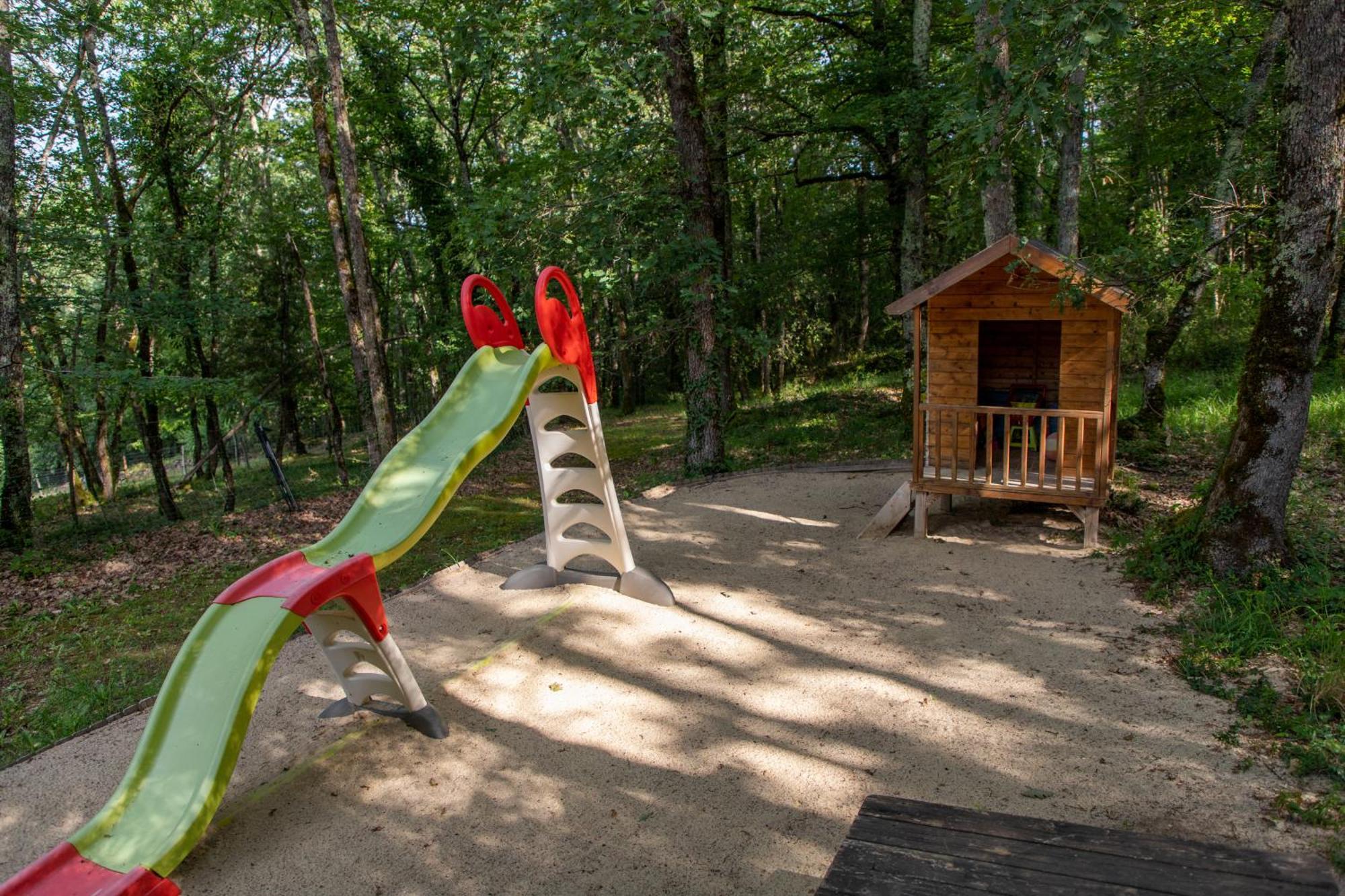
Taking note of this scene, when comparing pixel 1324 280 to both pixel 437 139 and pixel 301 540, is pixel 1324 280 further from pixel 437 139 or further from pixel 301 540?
pixel 437 139

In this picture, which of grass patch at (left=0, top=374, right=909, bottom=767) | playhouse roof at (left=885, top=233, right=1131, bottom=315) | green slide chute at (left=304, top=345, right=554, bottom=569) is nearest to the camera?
green slide chute at (left=304, top=345, right=554, bottom=569)

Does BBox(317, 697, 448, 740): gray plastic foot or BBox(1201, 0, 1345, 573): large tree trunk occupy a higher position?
BBox(1201, 0, 1345, 573): large tree trunk

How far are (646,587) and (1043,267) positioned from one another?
4816mm

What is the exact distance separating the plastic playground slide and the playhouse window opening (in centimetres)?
569

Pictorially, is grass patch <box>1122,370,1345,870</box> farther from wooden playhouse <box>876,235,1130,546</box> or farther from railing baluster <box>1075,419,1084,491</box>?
wooden playhouse <box>876,235,1130,546</box>

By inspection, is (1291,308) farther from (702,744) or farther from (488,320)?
(488,320)

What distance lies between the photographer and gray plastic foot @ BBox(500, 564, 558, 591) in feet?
25.3

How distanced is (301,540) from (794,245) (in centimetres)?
1378

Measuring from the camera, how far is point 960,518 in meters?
9.23

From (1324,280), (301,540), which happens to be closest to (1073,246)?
(1324,280)

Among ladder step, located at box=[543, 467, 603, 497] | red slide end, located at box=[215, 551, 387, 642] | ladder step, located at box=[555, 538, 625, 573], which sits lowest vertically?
ladder step, located at box=[555, 538, 625, 573]

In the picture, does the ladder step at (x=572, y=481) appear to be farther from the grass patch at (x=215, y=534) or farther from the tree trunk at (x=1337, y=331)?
the tree trunk at (x=1337, y=331)

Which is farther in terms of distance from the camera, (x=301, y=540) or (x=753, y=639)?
(x=301, y=540)

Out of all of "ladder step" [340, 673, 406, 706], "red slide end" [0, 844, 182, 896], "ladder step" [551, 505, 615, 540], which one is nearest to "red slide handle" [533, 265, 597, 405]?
"ladder step" [551, 505, 615, 540]
